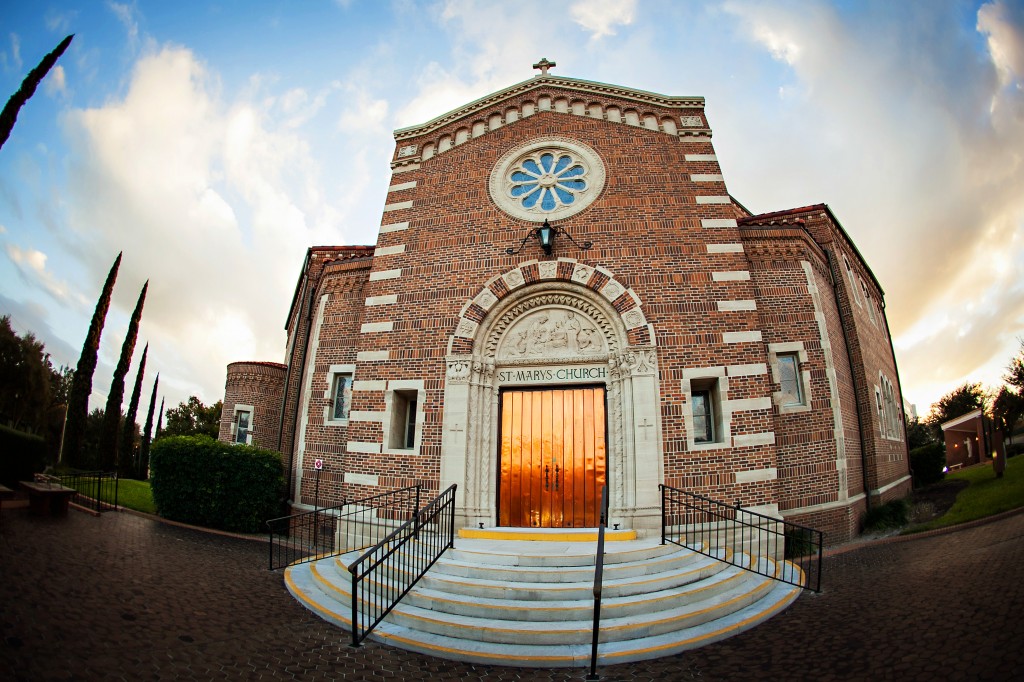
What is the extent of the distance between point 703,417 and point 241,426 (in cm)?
1337

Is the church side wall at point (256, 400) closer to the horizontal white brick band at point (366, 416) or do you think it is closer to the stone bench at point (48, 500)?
the stone bench at point (48, 500)

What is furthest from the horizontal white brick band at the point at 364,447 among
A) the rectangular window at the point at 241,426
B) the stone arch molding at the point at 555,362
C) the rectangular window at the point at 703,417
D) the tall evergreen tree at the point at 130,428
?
the tall evergreen tree at the point at 130,428

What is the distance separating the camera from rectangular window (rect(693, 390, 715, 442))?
8.90 metres

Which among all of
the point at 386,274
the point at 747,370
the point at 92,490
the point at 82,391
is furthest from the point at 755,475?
the point at 82,391

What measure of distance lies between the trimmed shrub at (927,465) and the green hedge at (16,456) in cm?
2686

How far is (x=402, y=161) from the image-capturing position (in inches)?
456

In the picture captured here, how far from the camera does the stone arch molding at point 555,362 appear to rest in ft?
27.3

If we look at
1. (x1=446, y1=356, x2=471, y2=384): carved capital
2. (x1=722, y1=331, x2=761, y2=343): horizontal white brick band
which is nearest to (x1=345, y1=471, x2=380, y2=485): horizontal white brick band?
(x1=446, y1=356, x2=471, y2=384): carved capital

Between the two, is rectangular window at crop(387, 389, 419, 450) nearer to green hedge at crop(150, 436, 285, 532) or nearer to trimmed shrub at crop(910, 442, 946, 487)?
green hedge at crop(150, 436, 285, 532)

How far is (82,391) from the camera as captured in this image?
2147 centimetres

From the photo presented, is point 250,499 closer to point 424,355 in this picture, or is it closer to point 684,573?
point 424,355

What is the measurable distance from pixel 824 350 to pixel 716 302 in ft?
13.1

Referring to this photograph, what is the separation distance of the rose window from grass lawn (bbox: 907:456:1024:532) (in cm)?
1025

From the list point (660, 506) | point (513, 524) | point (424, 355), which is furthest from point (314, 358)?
point (660, 506)
